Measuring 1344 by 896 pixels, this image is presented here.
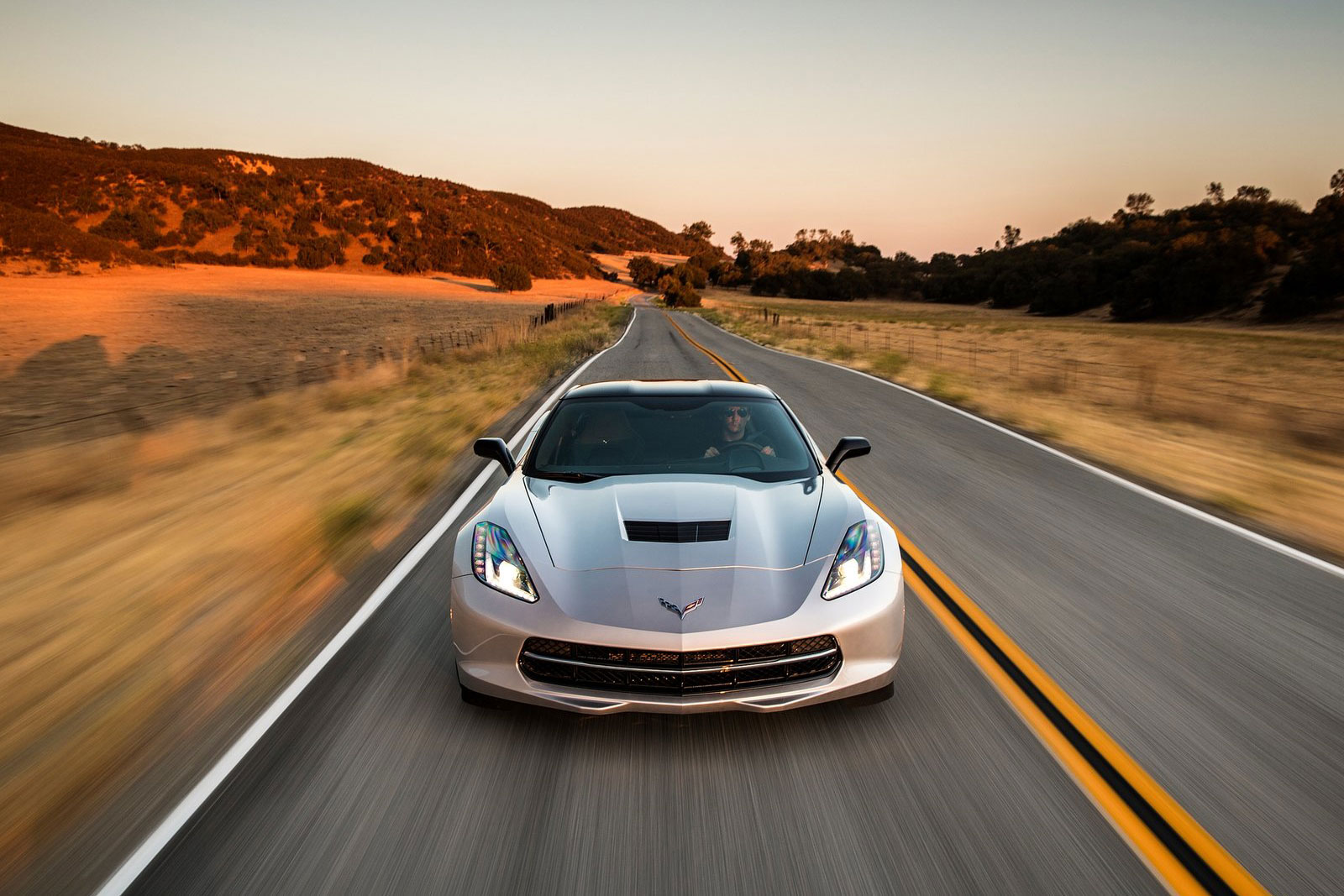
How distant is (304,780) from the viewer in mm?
2906

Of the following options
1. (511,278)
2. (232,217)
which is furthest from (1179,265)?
(232,217)

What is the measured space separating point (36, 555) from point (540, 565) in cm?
499

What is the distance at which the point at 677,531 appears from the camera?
3457 millimetres

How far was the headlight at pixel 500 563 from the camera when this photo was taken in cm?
321

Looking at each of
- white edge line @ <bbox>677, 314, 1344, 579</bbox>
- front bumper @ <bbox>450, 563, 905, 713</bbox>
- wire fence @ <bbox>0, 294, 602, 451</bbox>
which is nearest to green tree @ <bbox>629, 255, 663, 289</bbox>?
wire fence @ <bbox>0, 294, 602, 451</bbox>

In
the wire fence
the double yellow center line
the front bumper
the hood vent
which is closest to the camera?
the double yellow center line

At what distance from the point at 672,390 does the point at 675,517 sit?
5.23 feet

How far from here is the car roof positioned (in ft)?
16.3

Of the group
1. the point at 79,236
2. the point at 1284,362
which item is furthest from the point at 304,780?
the point at 79,236

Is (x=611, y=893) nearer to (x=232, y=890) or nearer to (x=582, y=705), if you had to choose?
(x=582, y=705)

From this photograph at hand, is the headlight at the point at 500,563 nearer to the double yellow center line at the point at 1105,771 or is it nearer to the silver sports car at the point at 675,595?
the silver sports car at the point at 675,595

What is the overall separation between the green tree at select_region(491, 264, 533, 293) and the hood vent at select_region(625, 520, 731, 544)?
10327 cm

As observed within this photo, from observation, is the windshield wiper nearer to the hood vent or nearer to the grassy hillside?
the hood vent

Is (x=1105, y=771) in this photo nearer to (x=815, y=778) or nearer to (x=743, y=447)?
(x=815, y=778)
